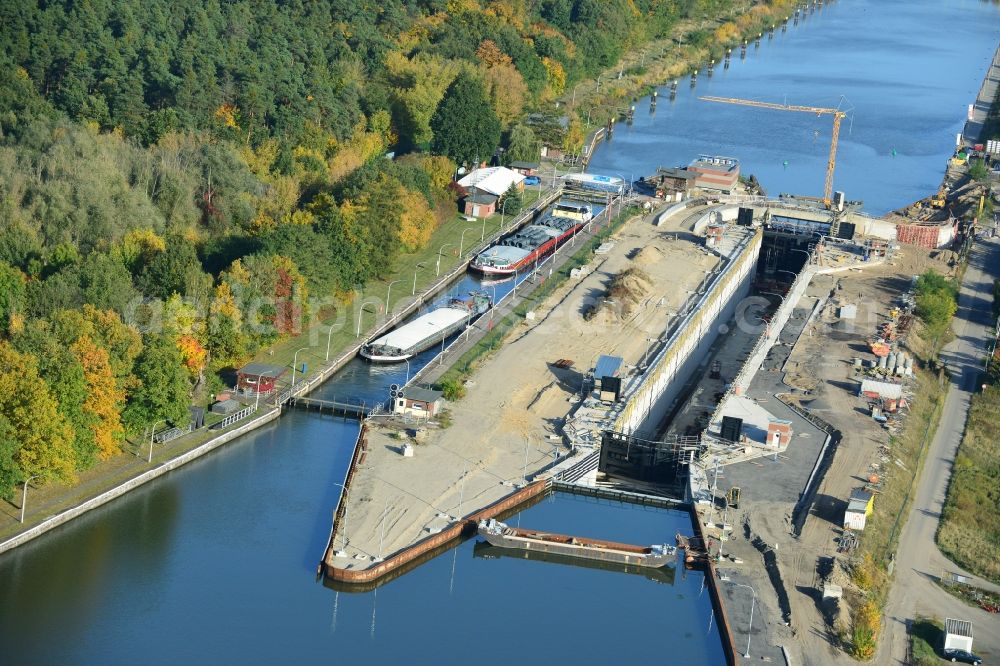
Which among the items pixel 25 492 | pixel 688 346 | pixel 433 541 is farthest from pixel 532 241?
pixel 25 492

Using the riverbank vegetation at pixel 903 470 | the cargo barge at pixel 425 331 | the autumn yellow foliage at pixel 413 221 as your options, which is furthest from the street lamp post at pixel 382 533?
the autumn yellow foliage at pixel 413 221

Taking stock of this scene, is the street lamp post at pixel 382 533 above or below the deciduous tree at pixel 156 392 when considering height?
below

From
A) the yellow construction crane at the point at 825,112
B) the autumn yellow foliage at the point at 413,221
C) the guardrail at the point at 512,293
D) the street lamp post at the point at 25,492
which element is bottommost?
the street lamp post at the point at 25,492

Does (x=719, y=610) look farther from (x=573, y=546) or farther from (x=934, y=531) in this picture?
(x=934, y=531)

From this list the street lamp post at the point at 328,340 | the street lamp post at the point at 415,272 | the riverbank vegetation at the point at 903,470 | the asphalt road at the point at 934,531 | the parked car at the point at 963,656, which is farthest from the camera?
the street lamp post at the point at 415,272

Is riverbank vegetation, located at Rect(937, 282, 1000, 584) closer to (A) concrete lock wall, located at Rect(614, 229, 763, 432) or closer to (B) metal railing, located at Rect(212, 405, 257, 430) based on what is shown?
(A) concrete lock wall, located at Rect(614, 229, 763, 432)

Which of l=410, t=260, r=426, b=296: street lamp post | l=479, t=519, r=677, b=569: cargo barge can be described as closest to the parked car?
l=479, t=519, r=677, b=569: cargo barge

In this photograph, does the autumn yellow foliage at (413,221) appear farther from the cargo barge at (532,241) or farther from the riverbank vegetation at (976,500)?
the riverbank vegetation at (976,500)

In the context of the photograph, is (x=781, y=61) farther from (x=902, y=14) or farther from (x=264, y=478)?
(x=264, y=478)
